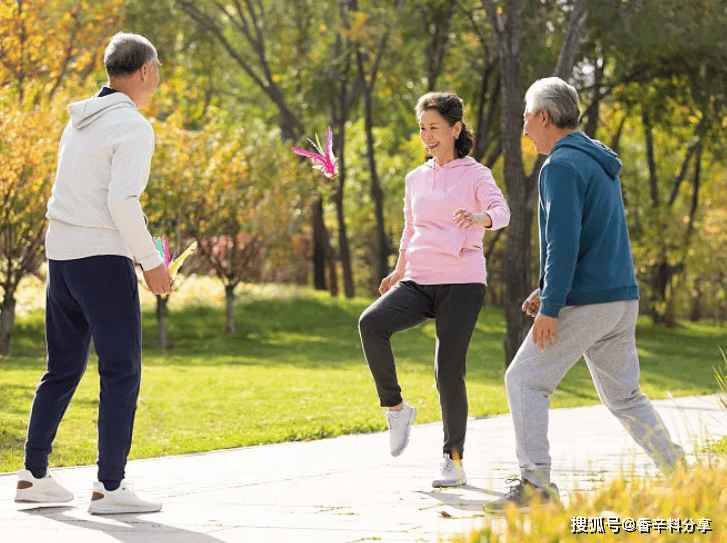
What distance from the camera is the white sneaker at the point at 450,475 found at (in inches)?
238

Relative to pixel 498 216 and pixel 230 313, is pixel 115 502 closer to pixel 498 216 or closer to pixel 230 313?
pixel 498 216

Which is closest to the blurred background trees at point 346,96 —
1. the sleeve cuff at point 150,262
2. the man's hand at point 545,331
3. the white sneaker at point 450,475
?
the white sneaker at point 450,475

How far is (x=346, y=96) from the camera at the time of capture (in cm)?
3045

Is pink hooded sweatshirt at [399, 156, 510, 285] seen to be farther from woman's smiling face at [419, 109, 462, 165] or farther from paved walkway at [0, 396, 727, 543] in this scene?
paved walkway at [0, 396, 727, 543]

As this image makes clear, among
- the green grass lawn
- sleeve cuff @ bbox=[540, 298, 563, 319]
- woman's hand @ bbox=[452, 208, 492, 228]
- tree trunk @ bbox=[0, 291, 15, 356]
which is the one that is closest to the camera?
sleeve cuff @ bbox=[540, 298, 563, 319]

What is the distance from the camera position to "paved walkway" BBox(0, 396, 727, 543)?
4723mm

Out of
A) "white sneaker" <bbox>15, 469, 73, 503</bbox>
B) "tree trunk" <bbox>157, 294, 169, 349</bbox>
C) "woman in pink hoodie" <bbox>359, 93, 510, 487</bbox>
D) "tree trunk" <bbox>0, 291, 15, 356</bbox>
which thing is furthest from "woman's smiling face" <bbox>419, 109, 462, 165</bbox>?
"tree trunk" <bbox>157, 294, 169, 349</bbox>

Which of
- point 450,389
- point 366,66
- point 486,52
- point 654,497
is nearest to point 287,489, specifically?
point 450,389

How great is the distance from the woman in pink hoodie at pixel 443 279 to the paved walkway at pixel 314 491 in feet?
1.34

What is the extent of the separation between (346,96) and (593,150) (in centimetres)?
2546

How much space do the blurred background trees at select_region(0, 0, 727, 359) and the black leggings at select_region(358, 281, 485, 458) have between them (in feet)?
26.9

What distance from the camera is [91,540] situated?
4602 millimetres

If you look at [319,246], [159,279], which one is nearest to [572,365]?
[159,279]

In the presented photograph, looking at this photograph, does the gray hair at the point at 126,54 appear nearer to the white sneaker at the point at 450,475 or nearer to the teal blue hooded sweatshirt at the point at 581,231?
the teal blue hooded sweatshirt at the point at 581,231
